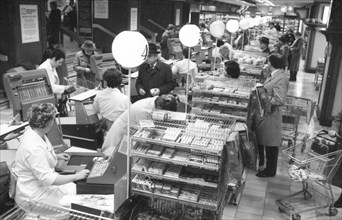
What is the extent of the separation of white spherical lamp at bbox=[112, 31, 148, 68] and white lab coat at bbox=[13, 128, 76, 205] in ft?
3.56

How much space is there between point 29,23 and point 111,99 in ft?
17.6

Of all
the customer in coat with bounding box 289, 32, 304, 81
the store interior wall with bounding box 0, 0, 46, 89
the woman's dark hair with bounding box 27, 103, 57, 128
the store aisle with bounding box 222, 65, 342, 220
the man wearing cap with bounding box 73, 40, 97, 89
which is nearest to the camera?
the woman's dark hair with bounding box 27, 103, 57, 128

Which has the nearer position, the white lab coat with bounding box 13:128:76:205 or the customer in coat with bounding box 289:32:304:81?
the white lab coat with bounding box 13:128:76:205

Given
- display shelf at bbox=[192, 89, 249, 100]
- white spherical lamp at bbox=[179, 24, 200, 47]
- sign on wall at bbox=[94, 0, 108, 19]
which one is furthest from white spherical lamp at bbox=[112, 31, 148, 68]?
sign on wall at bbox=[94, 0, 108, 19]

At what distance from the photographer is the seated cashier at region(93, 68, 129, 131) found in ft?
17.2

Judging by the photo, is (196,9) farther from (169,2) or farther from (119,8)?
(119,8)

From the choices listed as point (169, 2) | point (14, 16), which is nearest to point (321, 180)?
point (14, 16)

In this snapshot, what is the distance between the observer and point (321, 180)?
480 cm

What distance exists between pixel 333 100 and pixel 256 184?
4.10m

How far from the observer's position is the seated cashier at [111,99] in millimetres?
5230

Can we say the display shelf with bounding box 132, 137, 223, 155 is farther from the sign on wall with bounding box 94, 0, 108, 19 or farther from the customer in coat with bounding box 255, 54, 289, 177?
the sign on wall with bounding box 94, 0, 108, 19

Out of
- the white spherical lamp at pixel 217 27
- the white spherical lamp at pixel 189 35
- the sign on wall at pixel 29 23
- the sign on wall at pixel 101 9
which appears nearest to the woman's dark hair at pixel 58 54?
the white spherical lamp at pixel 189 35

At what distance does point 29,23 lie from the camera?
370 inches

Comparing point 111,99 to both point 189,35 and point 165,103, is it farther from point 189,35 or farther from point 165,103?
point 189,35
